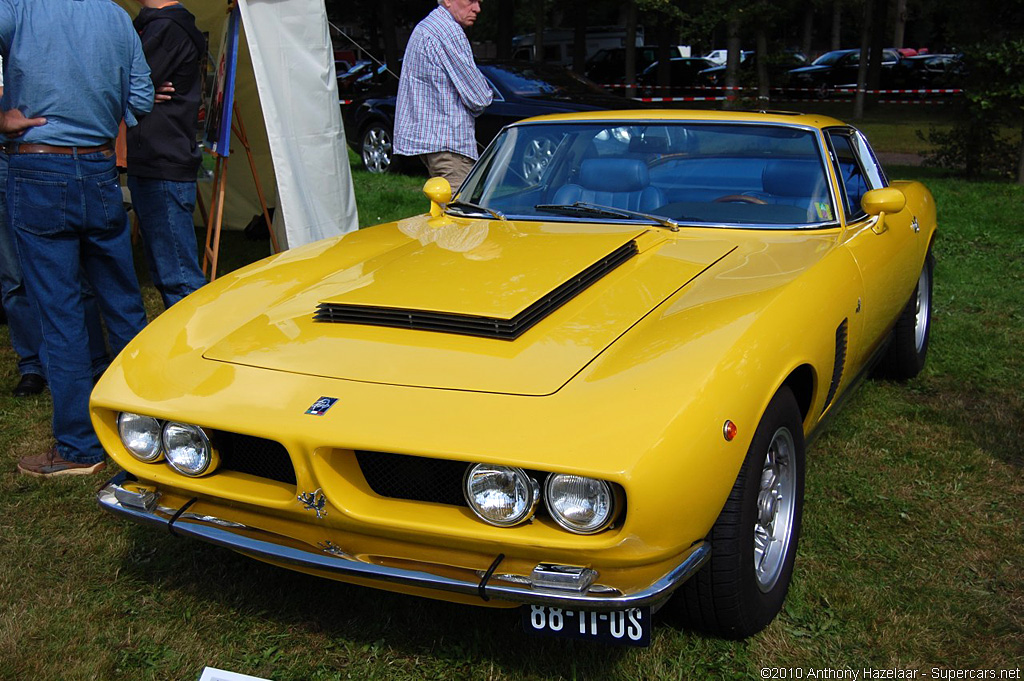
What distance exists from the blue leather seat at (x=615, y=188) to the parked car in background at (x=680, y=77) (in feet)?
66.4

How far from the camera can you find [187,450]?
250cm

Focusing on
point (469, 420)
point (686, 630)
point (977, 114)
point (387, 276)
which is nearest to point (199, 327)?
point (387, 276)

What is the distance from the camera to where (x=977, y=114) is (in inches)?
407

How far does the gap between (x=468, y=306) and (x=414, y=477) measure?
1.86ft

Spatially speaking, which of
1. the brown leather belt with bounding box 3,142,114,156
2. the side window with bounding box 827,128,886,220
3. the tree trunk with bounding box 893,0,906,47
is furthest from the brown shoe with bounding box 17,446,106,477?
the tree trunk with bounding box 893,0,906,47

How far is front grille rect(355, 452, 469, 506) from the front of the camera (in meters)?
2.29

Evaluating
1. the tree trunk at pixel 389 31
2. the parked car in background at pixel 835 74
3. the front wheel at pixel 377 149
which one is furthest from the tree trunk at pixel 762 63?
the parked car in background at pixel 835 74

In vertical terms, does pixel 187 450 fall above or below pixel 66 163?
below

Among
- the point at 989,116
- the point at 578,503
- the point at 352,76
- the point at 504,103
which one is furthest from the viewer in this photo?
the point at 352,76

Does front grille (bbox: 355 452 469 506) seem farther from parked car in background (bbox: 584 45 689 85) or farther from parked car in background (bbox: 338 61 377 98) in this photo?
parked car in background (bbox: 584 45 689 85)

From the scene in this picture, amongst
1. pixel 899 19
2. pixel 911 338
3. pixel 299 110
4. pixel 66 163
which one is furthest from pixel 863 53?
pixel 66 163

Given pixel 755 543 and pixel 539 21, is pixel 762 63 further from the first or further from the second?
pixel 755 543

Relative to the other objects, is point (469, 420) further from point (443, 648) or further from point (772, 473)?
point (772, 473)

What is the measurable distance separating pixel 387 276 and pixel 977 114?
9356mm
